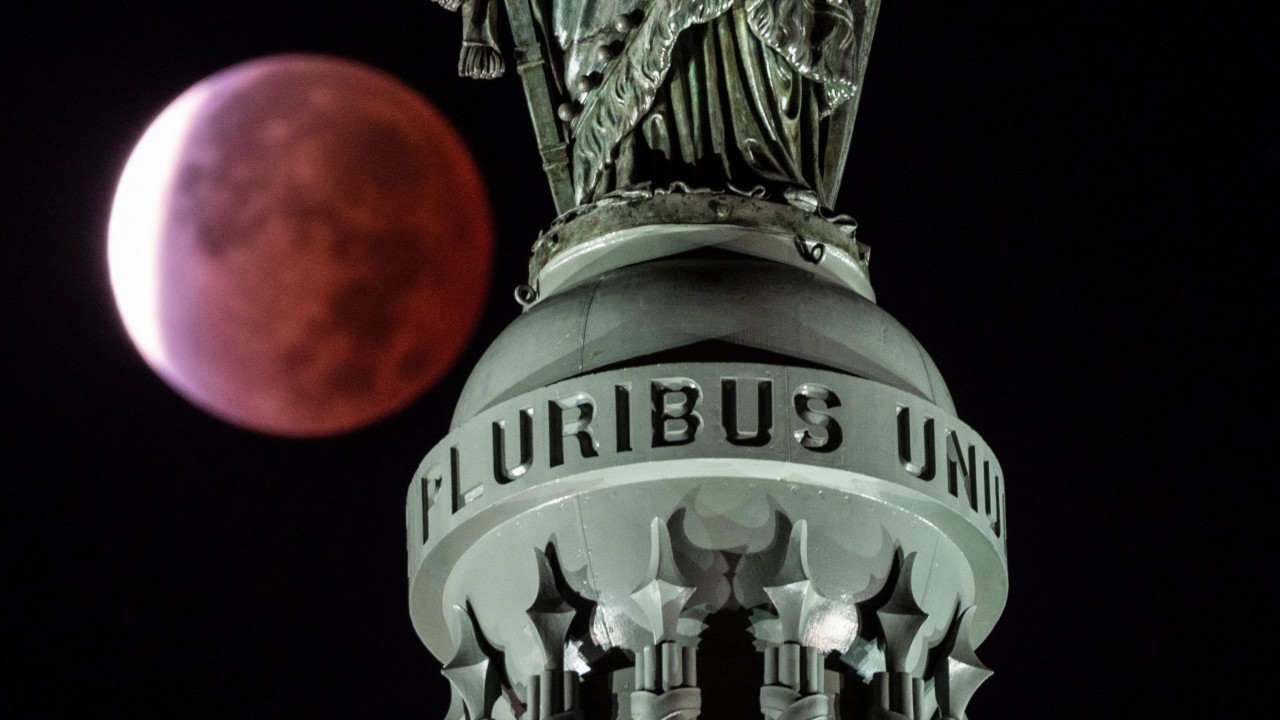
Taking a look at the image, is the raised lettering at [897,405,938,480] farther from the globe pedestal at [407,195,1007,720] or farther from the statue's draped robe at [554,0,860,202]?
the statue's draped robe at [554,0,860,202]

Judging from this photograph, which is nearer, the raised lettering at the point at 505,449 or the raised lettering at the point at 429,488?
the raised lettering at the point at 505,449

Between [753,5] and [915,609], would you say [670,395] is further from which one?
[753,5]

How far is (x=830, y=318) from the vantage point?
1491cm

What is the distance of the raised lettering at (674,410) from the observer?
560 inches

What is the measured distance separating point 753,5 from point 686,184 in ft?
3.43

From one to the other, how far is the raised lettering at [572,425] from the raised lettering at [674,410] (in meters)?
0.32

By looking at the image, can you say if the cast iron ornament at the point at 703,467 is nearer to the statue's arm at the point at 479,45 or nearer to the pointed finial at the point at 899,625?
the pointed finial at the point at 899,625

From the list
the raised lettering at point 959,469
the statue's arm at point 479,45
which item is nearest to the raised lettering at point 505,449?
the raised lettering at point 959,469

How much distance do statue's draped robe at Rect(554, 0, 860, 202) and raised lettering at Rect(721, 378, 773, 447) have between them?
1.73 m

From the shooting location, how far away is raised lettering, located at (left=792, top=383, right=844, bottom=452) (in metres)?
14.3

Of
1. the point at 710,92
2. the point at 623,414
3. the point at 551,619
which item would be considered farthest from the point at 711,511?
the point at 710,92

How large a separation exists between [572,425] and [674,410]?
1.72 feet

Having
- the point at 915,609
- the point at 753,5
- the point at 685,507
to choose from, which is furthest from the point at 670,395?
the point at 753,5

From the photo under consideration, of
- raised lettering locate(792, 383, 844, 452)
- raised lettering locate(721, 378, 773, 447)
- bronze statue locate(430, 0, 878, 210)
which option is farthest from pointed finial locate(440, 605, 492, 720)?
bronze statue locate(430, 0, 878, 210)
